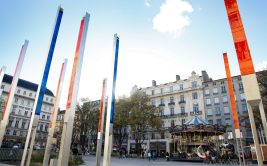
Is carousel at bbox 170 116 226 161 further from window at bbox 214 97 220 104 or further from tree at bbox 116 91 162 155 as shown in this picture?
window at bbox 214 97 220 104

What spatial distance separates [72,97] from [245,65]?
419 cm

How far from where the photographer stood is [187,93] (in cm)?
4584

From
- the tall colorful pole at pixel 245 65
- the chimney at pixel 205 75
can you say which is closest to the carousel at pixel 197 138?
the chimney at pixel 205 75

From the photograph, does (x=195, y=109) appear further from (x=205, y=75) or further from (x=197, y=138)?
(x=197, y=138)

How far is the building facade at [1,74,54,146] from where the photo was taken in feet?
179

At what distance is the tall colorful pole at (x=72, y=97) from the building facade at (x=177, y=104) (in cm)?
4072

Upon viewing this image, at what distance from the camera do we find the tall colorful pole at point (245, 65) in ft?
A: 11.6

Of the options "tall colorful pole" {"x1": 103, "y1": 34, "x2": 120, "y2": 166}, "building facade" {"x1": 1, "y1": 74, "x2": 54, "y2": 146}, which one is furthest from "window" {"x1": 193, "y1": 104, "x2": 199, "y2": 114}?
"building facade" {"x1": 1, "y1": 74, "x2": 54, "y2": 146}

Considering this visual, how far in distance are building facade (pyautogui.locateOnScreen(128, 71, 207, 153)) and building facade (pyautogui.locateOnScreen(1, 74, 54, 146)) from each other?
106 feet

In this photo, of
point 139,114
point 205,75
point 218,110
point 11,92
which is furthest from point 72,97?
point 205,75

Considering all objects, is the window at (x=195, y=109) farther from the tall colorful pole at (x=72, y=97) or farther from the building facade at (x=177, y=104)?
the tall colorful pole at (x=72, y=97)

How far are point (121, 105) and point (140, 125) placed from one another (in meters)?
5.65

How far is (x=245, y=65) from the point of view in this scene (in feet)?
13.1

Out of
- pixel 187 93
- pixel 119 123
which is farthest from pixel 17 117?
pixel 187 93
